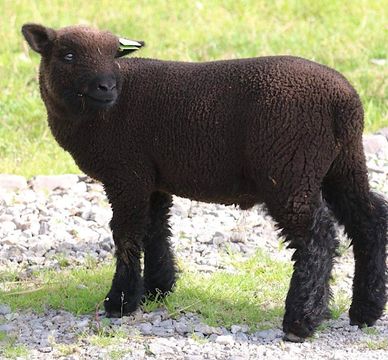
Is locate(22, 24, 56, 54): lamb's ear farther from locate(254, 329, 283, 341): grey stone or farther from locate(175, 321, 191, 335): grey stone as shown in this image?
locate(254, 329, 283, 341): grey stone

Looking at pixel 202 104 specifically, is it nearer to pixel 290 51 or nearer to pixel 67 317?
pixel 67 317

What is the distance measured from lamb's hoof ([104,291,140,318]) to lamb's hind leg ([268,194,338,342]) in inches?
43.7

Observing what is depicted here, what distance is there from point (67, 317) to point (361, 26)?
8.06 m

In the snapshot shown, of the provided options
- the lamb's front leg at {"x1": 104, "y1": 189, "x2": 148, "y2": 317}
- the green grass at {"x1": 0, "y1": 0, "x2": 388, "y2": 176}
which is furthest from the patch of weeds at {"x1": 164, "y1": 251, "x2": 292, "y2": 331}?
the green grass at {"x1": 0, "y1": 0, "x2": 388, "y2": 176}

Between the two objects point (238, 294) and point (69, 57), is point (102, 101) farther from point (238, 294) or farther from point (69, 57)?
point (238, 294)

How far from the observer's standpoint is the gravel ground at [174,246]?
6543 millimetres

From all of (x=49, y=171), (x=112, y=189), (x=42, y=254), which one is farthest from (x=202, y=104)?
(x=49, y=171)

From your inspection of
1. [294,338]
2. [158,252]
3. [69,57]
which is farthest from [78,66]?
[294,338]

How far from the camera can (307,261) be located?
21.4 feet

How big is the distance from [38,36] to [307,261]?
2.29m

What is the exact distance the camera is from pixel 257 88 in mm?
6527

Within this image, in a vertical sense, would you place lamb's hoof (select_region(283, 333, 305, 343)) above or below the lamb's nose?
below

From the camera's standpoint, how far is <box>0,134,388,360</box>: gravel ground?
21.5 ft

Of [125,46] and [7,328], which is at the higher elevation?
[125,46]
